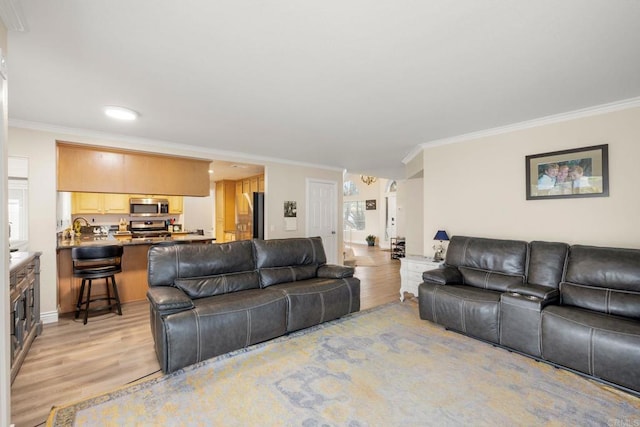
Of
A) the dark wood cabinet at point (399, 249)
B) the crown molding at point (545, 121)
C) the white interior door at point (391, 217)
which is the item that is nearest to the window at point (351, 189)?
the white interior door at point (391, 217)

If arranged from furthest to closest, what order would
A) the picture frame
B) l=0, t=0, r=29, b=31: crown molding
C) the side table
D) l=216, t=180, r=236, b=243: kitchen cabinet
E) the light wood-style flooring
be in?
l=216, t=180, r=236, b=243: kitchen cabinet
the side table
the picture frame
the light wood-style flooring
l=0, t=0, r=29, b=31: crown molding

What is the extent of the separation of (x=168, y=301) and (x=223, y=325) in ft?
1.70

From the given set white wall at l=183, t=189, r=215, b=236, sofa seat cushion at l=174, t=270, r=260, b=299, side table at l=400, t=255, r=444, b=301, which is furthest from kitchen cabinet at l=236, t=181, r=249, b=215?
side table at l=400, t=255, r=444, b=301

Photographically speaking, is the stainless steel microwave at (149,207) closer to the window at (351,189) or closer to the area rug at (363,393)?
the area rug at (363,393)

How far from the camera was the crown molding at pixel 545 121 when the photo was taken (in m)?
2.93

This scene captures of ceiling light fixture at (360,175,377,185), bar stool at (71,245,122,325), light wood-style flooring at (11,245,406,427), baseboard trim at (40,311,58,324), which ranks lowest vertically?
light wood-style flooring at (11,245,406,427)

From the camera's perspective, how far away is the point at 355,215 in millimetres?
13500

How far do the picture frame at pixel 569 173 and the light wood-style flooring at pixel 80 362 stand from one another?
2.71m

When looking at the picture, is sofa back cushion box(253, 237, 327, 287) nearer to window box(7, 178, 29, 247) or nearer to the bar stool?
the bar stool

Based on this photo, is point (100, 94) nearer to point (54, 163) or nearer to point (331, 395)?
point (54, 163)

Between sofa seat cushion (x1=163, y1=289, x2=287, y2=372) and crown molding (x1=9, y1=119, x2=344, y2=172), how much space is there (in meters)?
2.70

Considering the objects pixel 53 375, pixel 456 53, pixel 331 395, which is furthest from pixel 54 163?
pixel 456 53

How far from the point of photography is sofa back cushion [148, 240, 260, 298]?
3027 millimetres

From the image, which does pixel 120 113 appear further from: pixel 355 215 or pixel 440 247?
pixel 355 215
